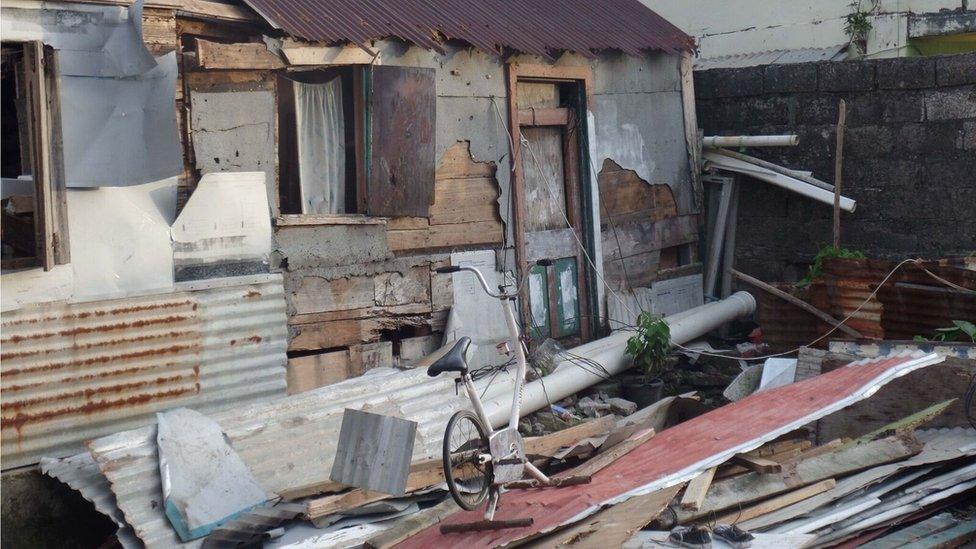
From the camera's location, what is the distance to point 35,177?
649 centimetres

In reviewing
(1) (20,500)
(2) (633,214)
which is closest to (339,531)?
(1) (20,500)

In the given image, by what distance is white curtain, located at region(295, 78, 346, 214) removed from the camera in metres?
8.17

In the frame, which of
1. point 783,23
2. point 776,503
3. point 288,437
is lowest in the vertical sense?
point 776,503

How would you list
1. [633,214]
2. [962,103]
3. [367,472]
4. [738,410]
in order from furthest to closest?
[633,214] → [962,103] → [738,410] → [367,472]

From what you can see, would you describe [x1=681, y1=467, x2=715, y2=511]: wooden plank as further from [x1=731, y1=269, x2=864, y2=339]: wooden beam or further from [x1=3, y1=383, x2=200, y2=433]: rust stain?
[x1=731, y1=269, x2=864, y2=339]: wooden beam

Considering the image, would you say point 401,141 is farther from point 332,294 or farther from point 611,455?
point 611,455

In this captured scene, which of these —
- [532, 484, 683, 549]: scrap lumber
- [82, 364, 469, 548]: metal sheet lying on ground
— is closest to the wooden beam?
[82, 364, 469, 548]: metal sheet lying on ground

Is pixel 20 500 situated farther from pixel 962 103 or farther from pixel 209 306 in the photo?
pixel 962 103

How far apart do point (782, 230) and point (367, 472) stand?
7.47m

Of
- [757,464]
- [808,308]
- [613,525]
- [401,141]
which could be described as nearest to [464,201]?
[401,141]

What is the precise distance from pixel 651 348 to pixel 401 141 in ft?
10.0

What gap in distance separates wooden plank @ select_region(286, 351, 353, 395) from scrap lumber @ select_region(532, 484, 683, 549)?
3071 mm

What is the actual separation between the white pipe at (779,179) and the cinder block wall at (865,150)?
9.7 inches

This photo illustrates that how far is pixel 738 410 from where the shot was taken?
A: 24.1ft
